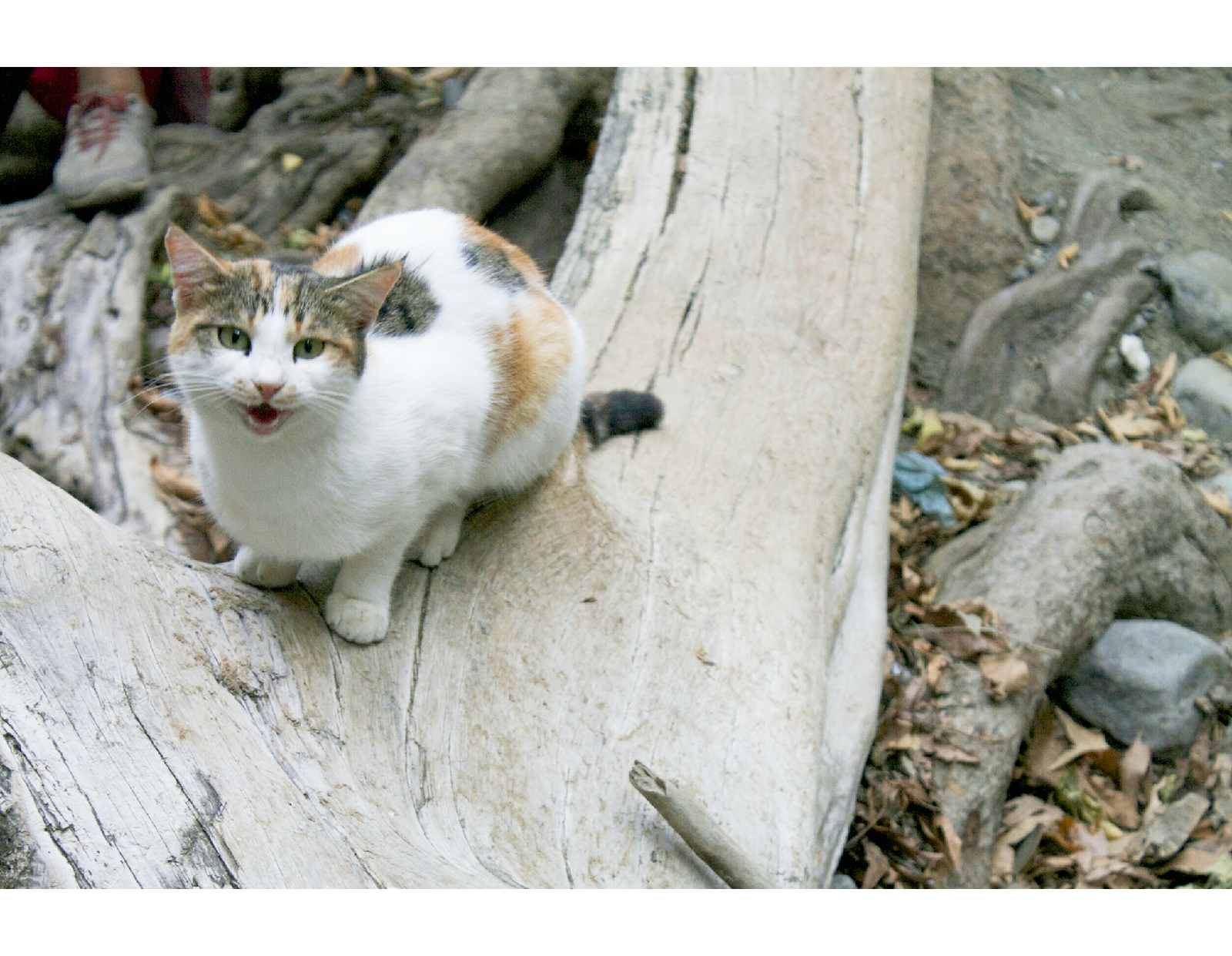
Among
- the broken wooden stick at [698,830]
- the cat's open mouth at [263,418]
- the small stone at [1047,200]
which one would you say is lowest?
the broken wooden stick at [698,830]

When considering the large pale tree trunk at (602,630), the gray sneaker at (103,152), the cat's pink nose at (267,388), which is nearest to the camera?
the large pale tree trunk at (602,630)

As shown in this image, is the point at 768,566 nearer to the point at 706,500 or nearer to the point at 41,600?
the point at 706,500

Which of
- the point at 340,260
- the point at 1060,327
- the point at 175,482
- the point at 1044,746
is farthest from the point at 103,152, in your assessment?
the point at 1060,327

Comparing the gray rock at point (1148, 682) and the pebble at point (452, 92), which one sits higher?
the pebble at point (452, 92)

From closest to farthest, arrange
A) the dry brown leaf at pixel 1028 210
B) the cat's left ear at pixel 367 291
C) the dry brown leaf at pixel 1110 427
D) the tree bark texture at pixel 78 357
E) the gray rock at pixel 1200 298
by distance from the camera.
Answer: the cat's left ear at pixel 367 291, the tree bark texture at pixel 78 357, the gray rock at pixel 1200 298, the dry brown leaf at pixel 1110 427, the dry brown leaf at pixel 1028 210

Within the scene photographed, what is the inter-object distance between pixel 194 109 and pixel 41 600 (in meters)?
4.02

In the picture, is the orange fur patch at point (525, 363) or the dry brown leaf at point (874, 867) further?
the dry brown leaf at point (874, 867)

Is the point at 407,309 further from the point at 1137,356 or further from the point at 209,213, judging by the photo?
the point at 1137,356

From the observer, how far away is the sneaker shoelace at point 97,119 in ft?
13.3

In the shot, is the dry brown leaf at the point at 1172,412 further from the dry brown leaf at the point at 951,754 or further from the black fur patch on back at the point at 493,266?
the black fur patch on back at the point at 493,266

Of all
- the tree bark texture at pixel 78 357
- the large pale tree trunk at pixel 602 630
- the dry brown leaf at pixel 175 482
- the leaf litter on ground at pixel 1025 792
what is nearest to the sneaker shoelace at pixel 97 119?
the tree bark texture at pixel 78 357

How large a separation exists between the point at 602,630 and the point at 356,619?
0.57m

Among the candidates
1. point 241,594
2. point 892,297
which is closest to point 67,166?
point 241,594

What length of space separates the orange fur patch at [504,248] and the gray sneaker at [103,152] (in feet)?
7.72
